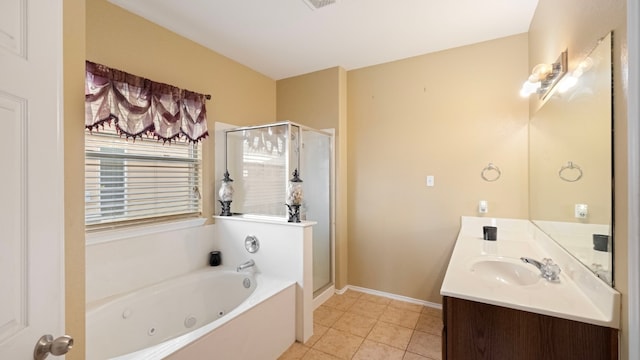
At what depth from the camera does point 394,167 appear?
115 inches

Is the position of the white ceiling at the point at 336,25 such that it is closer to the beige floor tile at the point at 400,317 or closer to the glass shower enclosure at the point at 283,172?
the glass shower enclosure at the point at 283,172

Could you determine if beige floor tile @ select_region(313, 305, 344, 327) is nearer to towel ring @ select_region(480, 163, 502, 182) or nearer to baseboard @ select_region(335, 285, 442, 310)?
baseboard @ select_region(335, 285, 442, 310)

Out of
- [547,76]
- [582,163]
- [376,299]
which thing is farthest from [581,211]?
[376,299]

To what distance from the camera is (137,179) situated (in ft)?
6.87

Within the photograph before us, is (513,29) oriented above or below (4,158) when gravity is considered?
above

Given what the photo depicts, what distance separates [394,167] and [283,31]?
168cm

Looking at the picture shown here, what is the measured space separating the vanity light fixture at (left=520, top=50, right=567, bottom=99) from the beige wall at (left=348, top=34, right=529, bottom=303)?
1.85 ft

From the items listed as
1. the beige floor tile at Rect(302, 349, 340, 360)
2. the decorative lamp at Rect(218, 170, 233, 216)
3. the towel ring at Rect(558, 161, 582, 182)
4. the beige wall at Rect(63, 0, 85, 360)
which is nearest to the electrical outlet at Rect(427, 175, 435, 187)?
the towel ring at Rect(558, 161, 582, 182)

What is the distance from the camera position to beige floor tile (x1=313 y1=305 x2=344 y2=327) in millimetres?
2497

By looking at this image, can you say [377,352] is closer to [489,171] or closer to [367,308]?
[367,308]

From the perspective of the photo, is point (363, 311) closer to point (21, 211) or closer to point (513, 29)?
point (21, 211)

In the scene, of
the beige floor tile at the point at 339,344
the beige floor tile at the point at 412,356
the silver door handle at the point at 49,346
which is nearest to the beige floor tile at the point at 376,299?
the beige floor tile at the point at 339,344

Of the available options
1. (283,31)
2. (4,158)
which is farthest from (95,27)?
(4,158)

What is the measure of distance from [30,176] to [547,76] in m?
2.41
